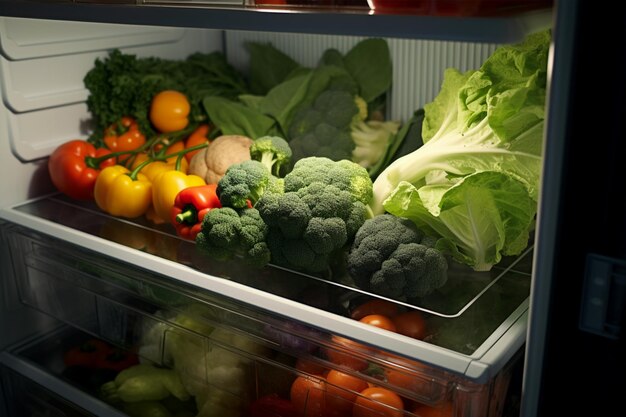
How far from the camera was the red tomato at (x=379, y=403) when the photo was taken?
112cm

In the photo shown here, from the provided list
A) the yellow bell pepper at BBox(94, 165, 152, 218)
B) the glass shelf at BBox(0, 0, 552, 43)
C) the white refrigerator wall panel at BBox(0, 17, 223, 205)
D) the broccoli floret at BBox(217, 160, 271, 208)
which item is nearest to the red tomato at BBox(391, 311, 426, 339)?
the broccoli floret at BBox(217, 160, 271, 208)

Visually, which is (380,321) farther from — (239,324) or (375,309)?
(239,324)

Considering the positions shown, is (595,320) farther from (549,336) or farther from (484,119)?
(484,119)

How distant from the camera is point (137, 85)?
1.73 metres

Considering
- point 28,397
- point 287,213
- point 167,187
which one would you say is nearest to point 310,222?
point 287,213

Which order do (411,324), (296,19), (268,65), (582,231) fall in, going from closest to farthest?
(582,231)
(296,19)
(411,324)
(268,65)

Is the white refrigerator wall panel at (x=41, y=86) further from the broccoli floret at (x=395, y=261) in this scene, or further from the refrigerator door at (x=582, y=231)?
the refrigerator door at (x=582, y=231)

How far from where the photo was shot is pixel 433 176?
4.12 ft

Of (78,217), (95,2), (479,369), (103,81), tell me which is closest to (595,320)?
(479,369)

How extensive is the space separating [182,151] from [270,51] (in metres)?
0.39

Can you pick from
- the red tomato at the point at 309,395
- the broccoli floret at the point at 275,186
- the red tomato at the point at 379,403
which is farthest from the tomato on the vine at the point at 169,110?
the red tomato at the point at 379,403

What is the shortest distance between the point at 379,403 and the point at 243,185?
45 cm

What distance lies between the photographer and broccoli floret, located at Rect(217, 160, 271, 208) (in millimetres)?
1280

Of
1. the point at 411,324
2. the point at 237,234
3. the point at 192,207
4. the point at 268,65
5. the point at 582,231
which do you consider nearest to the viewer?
the point at 582,231
